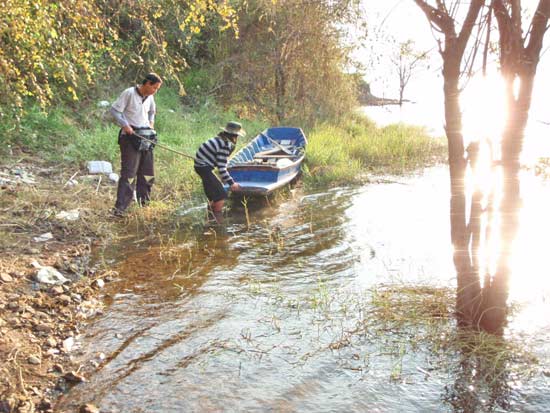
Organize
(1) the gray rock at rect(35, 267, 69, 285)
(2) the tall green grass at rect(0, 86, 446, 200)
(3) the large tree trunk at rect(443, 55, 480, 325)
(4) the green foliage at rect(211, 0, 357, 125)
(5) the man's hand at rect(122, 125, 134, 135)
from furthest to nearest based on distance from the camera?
(4) the green foliage at rect(211, 0, 357, 125) < (2) the tall green grass at rect(0, 86, 446, 200) < (5) the man's hand at rect(122, 125, 134, 135) < (1) the gray rock at rect(35, 267, 69, 285) < (3) the large tree trunk at rect(443, 55, 480, 325)

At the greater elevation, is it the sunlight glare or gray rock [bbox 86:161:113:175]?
the sunlight glare

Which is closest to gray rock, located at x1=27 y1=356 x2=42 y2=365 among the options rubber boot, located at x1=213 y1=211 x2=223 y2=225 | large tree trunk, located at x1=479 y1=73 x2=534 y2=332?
large tree trunk, located at x1=479 y1=73 x2=534 y2=332

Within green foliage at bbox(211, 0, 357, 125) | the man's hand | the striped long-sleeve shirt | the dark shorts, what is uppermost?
green foliage at bbox(211, 0, 357, 125)

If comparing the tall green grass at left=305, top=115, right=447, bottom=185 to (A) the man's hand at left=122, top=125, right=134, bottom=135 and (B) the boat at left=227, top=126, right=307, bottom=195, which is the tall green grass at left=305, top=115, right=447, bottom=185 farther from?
(A) the man's hand at left=122, top=125, right=134, bottom=135

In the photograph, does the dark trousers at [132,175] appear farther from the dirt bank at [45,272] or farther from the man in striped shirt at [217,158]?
the man in striped shirt at [217,158]

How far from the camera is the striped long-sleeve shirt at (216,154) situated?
671cm

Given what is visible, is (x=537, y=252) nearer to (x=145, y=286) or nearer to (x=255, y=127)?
(x=145, y=286)

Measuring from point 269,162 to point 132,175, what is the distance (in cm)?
297

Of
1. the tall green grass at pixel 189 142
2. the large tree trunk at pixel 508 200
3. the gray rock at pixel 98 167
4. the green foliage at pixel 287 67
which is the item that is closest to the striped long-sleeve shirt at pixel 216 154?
the tall green grass at pixel 189 142

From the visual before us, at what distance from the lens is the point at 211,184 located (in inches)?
273

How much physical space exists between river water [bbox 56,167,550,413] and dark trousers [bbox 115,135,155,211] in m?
0.78

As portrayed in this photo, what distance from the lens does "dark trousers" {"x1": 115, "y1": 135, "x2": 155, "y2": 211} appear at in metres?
6.55

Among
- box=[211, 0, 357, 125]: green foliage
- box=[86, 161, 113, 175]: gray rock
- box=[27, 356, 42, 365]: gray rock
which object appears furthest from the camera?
box=[211, 0, 357, 125]: green foliage

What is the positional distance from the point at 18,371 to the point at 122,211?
373cm
